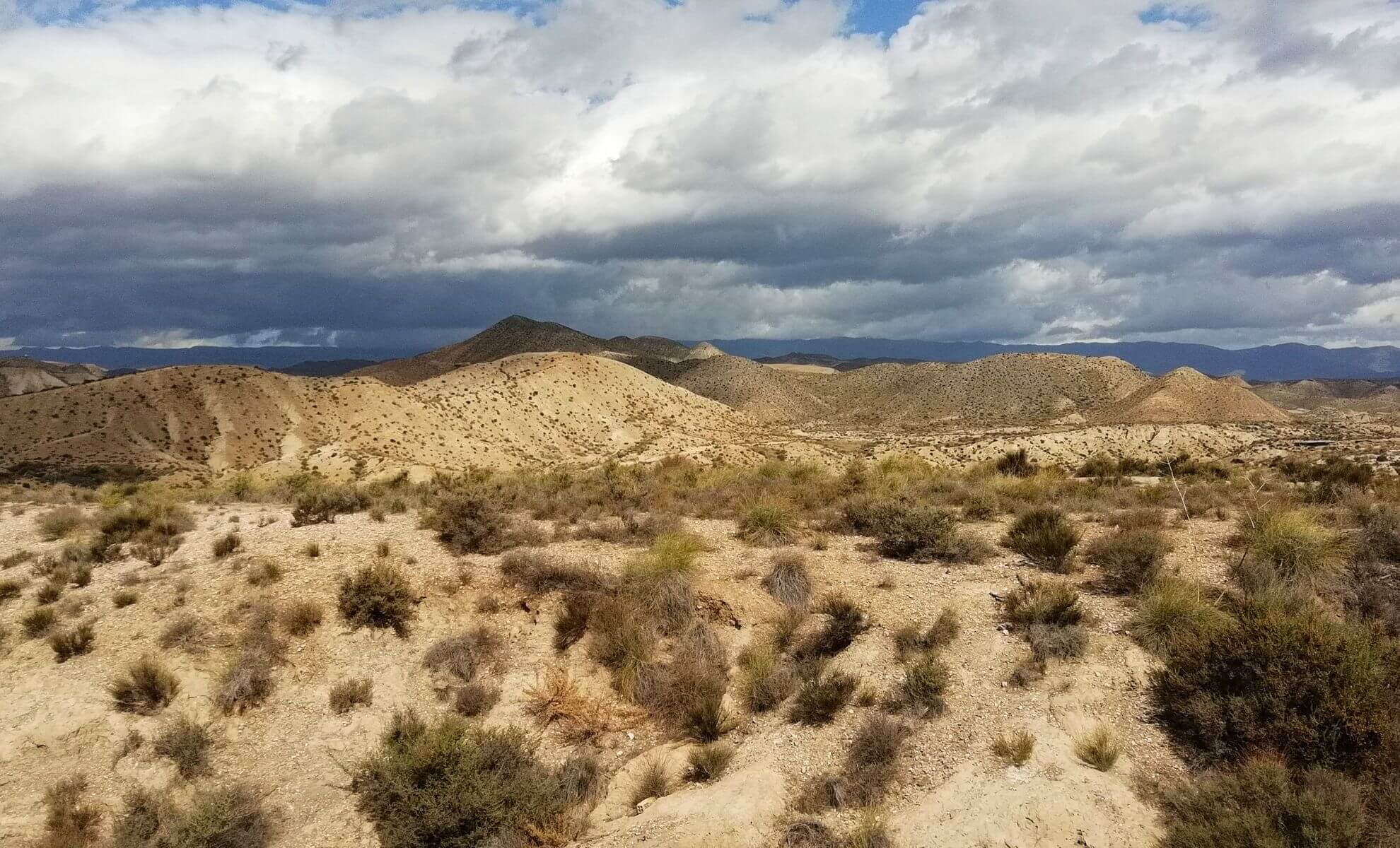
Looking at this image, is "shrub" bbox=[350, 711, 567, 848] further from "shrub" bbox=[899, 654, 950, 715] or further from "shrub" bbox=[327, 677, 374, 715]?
"shrub" bbox=[899, 654, 950, 715]

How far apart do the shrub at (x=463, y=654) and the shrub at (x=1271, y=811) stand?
8.72 m

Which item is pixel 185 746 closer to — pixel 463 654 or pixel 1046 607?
pixel 463 654

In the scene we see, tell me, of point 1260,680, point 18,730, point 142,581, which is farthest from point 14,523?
point 1260,680

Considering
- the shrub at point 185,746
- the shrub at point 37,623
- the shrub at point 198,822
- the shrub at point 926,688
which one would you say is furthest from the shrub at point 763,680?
the shrub at point 37,623

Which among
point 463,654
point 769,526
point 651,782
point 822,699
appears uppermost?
point 769,526

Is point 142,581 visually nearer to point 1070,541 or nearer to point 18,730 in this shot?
point 18,730

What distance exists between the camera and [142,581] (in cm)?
1250

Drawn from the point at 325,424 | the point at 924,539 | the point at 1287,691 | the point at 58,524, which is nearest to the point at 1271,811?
the point at 1287,691

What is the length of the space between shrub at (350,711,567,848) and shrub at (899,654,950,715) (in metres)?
4.39

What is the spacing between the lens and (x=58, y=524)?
15734 mm

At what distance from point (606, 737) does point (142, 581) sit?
28.5 feet

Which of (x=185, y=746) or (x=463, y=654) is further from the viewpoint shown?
(x=463, y=654)

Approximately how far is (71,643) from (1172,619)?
15.2 metres

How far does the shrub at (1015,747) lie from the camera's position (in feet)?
26.1
